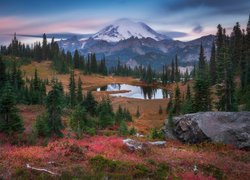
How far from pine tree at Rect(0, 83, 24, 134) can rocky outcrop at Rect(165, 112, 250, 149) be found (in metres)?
16.4

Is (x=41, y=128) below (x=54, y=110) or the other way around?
below

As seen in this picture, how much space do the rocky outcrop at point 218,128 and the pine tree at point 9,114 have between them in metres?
16.4

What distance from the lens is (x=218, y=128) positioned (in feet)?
82.0

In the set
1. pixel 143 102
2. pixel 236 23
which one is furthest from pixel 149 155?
pixel 236 23

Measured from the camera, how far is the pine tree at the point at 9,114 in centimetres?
2650

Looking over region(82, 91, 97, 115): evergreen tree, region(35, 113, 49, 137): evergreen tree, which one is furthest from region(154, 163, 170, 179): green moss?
region(82, 91, 97, 115): evergreen tree

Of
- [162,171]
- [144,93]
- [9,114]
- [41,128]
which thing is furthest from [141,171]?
[144,93]

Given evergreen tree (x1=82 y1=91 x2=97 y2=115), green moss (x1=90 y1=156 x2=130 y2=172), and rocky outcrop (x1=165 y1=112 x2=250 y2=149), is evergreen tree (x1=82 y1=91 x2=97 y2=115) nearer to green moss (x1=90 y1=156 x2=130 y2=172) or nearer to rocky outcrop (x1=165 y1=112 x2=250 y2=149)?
rocky outcrop (x1=165 y1=112 x2=250 y2=149)

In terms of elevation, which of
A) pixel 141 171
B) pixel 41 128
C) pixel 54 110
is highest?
pixel 54 110

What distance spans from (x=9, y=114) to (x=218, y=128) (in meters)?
20.0

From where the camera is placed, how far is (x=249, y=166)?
1747 cm

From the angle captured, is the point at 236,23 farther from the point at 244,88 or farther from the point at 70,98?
the point at 70,98

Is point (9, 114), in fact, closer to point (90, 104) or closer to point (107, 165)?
point (107, 165)

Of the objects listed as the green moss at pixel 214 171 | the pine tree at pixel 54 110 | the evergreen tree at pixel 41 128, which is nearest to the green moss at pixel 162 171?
the green moss at pixel 214 171
